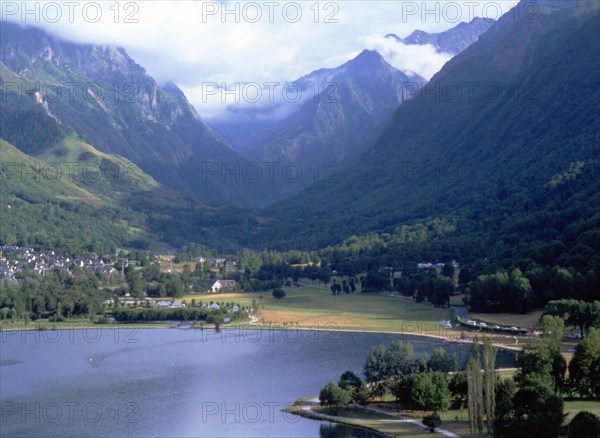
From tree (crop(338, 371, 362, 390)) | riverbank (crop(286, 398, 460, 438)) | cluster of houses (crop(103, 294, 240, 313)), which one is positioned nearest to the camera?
riverbank (crop(286, 398, 460, 438))

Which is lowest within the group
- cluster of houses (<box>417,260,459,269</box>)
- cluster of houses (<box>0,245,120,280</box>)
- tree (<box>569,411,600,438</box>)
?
tree (<box>569,411,600,438</box>)

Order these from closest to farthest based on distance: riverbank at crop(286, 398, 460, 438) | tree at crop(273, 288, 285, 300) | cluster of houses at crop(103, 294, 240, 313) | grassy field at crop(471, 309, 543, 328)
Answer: riverbank at crop(286, 398, 460, 438)
grassy field at crop(471, 309, 543, 328)
cluster of houses at crop(103, 294, 240, 313)
tree at crop(273, 288, 285, 300)

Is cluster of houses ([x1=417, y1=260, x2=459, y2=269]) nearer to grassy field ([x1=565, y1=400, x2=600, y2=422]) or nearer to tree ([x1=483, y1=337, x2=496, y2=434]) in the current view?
grassy field ([x1=565, y1=400, x2=600, y2=422])

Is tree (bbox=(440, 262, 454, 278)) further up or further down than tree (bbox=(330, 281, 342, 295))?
further up

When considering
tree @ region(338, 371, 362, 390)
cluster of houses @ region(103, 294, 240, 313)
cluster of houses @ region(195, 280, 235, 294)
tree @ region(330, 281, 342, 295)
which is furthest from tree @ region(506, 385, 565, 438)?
cluster of houses @ region(195, 280, 235, 294)

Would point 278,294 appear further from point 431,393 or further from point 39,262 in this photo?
point 431,393

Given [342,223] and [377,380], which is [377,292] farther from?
[342,223]
